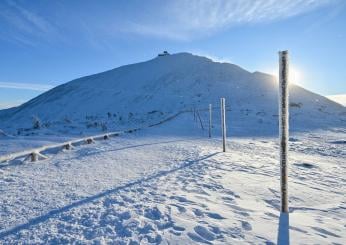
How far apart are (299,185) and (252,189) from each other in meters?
1.29

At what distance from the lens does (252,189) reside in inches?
223

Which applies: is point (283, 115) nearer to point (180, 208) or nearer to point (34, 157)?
point (180, 208)

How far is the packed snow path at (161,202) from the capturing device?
346 cm

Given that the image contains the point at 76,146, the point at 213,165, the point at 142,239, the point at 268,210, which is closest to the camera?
the point at 142,239

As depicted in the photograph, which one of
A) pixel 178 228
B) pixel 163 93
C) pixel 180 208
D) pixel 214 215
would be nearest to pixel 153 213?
pixel 180 208

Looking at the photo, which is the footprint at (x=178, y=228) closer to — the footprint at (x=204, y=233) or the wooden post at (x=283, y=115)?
the footprint at (x=204, y=233)

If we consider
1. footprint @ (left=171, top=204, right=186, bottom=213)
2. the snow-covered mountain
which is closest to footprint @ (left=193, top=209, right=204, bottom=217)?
footprint @ (left=171, top=204, right=186, bottom=213)

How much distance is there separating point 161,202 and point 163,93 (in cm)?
→ 5280

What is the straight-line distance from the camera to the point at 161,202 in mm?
4512

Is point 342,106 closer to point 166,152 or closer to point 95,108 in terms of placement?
point 95,108

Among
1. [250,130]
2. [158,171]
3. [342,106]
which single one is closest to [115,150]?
[158,171]

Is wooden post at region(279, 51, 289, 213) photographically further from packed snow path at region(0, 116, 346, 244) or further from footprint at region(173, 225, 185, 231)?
footprint at region(173, 225, 185, 231)

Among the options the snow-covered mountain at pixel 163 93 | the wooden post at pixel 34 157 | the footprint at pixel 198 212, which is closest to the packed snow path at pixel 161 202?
the footprint at pixel 198 212

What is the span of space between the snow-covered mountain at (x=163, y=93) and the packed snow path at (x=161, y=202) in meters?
25.7
